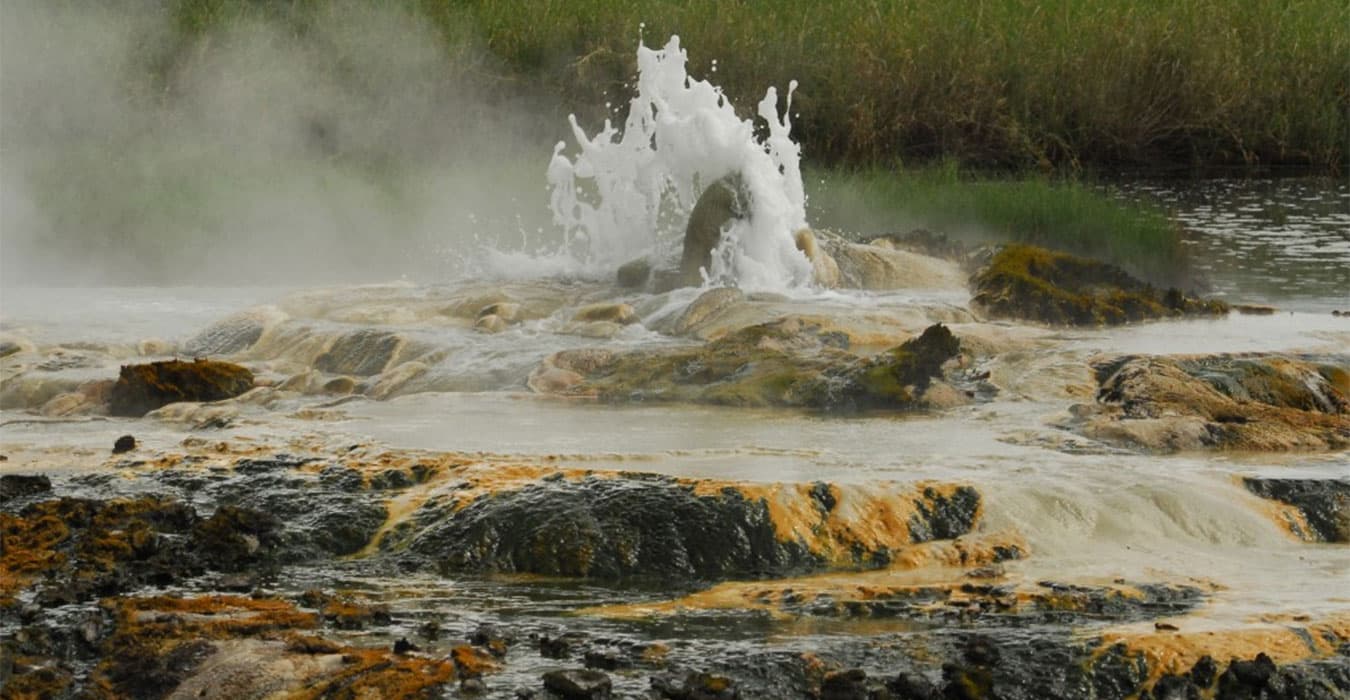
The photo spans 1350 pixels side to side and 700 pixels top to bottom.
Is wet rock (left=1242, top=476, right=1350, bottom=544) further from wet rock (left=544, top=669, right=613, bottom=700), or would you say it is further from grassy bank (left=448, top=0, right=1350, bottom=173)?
grassy bank (left=448, top=0, right=1350, bottom=173)

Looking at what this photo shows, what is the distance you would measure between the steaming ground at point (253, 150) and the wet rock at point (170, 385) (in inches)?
172

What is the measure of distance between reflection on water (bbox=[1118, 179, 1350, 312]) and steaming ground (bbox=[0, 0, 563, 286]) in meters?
4.79

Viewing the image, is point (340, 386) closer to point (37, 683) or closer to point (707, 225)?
point (707, 225)

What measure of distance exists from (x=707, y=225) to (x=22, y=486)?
504 centimetres

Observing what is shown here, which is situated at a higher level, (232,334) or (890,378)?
(232,334)

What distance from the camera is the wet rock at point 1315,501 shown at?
6887 millimetres

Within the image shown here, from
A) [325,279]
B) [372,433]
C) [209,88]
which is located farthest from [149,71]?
[372,433]

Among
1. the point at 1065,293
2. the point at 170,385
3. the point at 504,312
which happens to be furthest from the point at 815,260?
the point at 170,385

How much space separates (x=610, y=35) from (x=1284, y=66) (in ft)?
19.7

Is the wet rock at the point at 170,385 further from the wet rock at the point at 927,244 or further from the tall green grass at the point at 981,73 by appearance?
the tall green grass at the point at 981,73

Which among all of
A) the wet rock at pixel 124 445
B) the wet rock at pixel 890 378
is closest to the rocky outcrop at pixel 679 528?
the wet rock at pixel 124 445

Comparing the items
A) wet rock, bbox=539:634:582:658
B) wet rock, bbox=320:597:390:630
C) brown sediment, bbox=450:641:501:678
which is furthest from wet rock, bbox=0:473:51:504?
wet rock, bbox=539:634:582:658

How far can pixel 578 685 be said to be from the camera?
5094 mm

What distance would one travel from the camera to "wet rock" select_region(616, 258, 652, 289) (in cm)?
1164
